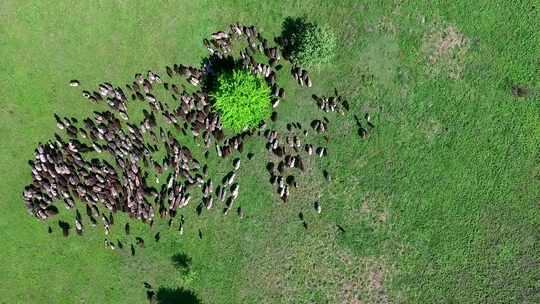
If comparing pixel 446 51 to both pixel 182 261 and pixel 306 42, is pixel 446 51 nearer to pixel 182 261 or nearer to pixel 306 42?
pixel 306 42

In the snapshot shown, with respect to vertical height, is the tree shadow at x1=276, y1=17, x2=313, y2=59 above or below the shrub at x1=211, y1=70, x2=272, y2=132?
above

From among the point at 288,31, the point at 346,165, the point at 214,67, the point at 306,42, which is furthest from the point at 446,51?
the point at 214,67

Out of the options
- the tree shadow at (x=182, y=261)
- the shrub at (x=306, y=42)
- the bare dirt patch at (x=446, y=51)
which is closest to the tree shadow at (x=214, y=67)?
the shrub at (x=306, y=42)

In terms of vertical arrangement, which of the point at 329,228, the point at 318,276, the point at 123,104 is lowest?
the point at 318,276

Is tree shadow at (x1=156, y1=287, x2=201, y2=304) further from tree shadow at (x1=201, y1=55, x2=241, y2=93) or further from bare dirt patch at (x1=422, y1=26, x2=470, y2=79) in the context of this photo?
bare dirt patch at (x1=422, y1=26, x2=470, y2=79)

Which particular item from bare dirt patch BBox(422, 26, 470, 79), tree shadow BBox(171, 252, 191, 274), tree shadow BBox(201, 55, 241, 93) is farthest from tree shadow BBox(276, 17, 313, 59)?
tree shadow BBox(171, 252, 191, 274)

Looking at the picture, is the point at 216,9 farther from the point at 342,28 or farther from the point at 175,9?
the point at 342,28

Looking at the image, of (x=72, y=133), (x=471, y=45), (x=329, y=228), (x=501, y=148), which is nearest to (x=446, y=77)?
(x=471, y=45)
